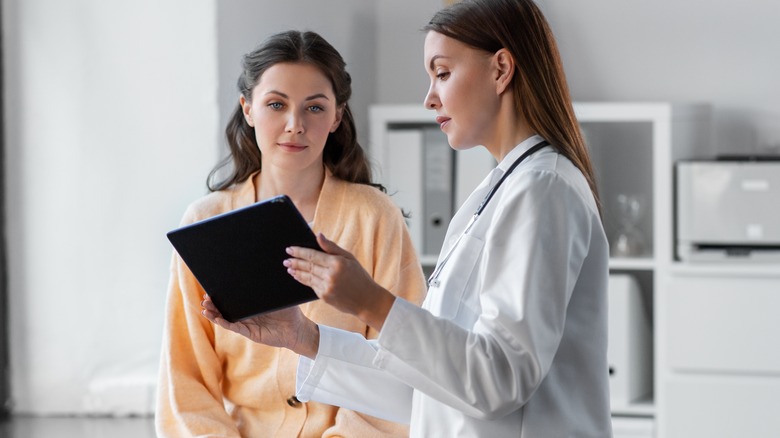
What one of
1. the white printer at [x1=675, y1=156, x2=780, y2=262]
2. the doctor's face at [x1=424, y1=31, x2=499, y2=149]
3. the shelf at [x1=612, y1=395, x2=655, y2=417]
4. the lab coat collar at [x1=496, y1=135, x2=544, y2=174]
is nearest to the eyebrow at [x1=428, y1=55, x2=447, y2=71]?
the doctor's face at [x1=424, y1=31, x2=499, y2=149]

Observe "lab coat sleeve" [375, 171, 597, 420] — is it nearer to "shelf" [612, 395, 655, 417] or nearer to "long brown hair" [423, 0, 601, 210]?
"long brown hair" [423, 0, 601, 210]

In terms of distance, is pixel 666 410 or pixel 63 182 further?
pixel 666 410

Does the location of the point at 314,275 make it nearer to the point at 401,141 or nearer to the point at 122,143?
the point at 122,143

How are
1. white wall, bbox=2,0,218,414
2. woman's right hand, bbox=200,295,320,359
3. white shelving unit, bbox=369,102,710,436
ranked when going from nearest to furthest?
woman's right hand, bbox=200,295,320,359 < white wall, bbox=2,0,218,414 < white shelving unit, bbox=369,102,710,436

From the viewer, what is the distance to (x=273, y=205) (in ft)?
4.21

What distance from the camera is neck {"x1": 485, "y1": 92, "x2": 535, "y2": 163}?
4.32ft

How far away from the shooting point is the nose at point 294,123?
1839 millimetres

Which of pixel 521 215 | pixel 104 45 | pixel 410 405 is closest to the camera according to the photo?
pixel 521 215

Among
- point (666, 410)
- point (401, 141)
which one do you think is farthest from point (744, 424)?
point (401, 141)

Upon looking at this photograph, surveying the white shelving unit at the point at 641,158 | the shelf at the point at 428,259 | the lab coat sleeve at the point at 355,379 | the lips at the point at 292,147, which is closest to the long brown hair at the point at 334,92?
the lips at the point at 292,147

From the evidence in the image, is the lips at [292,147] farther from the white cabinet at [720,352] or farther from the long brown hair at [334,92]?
the white cabinet at [720,352]

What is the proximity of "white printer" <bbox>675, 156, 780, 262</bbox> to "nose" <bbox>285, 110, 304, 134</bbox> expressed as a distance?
5.82ft

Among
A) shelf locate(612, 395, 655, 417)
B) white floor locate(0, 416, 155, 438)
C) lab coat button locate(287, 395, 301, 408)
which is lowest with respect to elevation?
shelf locate(612, 395, 655, 417)

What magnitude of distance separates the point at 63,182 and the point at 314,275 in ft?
5.68
